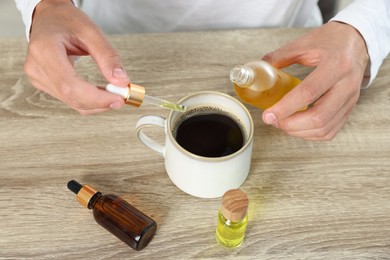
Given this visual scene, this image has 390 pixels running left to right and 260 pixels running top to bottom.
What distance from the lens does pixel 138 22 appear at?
1.10m

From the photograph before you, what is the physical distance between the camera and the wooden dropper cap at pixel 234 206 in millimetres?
626

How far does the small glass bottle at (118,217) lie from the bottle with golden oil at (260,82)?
0.77 feet

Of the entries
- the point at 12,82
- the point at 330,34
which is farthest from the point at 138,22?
the point at 330,34

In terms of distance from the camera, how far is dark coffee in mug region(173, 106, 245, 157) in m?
→ 0.71

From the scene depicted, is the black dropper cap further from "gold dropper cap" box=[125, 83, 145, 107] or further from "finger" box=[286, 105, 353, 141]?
"finger" box=[286, 105, 353, 141]

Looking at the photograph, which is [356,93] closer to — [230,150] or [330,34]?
[330,34]

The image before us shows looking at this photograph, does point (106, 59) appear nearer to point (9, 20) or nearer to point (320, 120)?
point (320, 120)

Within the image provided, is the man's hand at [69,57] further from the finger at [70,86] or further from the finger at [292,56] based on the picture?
the finger at [292,56]

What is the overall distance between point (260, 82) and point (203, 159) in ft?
0.53

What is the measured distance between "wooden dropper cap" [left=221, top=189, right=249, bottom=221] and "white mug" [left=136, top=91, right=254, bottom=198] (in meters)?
0.05

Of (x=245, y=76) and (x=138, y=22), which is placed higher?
(x=245, y=76)

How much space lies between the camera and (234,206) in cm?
63

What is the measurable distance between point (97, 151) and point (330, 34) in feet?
1.38

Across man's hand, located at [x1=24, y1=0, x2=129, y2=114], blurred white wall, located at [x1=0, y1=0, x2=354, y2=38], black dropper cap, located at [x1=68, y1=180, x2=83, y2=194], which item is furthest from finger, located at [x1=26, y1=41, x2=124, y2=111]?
blurred white wall, located at [x1=0, y1=0, x2=354, y2=38]
